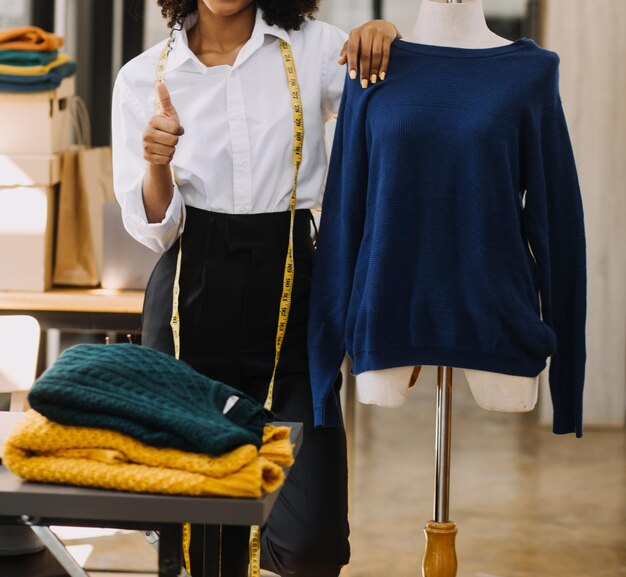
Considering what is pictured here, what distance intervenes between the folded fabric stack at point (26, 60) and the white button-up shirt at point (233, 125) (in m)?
1.26

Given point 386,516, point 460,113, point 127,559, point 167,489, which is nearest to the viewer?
point 167,489

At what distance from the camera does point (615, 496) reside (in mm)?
4227

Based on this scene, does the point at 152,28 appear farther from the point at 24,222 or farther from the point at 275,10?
the point at 275,10

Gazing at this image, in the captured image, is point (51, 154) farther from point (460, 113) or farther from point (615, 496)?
point (615, 496)

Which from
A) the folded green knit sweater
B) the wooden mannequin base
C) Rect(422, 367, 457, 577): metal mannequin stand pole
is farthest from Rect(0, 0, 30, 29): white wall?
the folded green knit sweater

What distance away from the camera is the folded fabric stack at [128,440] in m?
1.35

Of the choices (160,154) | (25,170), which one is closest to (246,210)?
(160,154)

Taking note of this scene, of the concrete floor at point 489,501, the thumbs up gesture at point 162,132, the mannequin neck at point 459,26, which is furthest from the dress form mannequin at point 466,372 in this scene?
the concrete floor at point 489,501

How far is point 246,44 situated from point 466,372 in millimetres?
800

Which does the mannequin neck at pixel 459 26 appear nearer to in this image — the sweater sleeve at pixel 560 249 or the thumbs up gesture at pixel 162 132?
the sweater sleeve at pixel 560 249

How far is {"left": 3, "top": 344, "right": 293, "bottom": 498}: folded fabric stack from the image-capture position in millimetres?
1351

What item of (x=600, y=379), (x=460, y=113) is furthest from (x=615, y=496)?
(x=460, y=113)

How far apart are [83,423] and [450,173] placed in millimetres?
1007

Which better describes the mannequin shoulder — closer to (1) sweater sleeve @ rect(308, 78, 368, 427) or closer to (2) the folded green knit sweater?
(1) sweater sleeve @ rect(308, 78, 368, 427)
